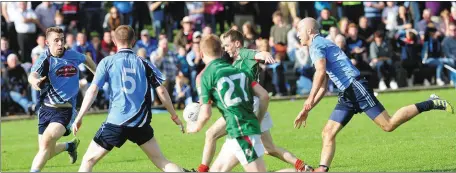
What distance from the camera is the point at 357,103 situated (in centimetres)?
1502

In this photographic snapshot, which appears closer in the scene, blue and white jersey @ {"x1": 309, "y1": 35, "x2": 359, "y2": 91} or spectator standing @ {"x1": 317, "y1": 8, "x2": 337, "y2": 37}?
blue and white jersey @ {"x1": 309, "y1": 35, "x2": 359, "y2": 91}

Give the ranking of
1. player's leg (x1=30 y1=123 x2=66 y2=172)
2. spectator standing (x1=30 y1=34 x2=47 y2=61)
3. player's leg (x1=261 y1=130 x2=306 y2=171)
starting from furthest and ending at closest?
spectator standing (x1=30 y1=34 x2=47 y2=61), player's leg (x1=30 y1=123 x2=66 y2=172), player's leg (x1=261 y1=130 x2=306 y2=171)

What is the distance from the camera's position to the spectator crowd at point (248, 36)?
94.1 feet

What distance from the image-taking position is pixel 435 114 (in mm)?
23969

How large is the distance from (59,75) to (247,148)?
4669 millimetres

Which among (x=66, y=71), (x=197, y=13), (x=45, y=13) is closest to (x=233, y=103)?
(x=66, y=71)

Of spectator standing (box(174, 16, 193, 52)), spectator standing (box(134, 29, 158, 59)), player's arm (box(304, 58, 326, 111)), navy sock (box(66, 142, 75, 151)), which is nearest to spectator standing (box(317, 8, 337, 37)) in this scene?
spectator standing (box(174, 16, 193, 52))

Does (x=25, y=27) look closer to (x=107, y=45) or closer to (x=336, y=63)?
(x=107, y=45)

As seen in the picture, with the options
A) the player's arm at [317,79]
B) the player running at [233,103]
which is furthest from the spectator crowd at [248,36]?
the player running at [233,103]

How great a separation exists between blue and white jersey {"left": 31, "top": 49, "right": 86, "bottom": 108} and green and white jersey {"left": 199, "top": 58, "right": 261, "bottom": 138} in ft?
13.8

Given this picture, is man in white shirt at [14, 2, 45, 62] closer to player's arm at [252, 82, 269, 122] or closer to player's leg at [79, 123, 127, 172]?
player's leg at [79, 123, 127, 172]

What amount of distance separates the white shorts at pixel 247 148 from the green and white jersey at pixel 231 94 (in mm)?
54

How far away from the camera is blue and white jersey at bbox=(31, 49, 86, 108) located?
52.5 feet

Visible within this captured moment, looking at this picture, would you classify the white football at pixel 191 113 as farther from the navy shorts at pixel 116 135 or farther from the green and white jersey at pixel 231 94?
the green and white jersey at pixel 231 94
